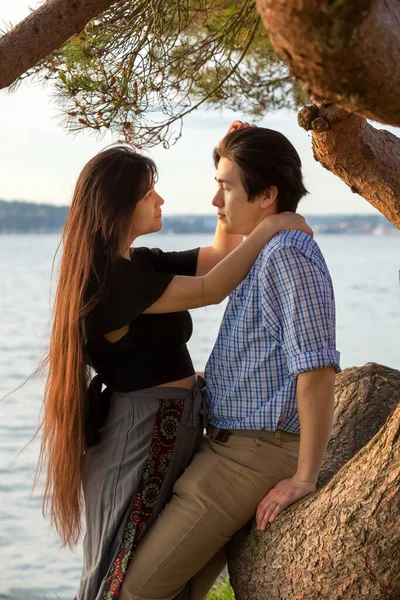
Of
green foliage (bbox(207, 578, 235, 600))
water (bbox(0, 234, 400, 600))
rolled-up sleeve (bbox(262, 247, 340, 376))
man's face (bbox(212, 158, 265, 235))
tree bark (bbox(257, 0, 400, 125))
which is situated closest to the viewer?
tree bark (bbox(257, 0, 400, 125))

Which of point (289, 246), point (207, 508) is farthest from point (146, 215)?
point (207, 508)

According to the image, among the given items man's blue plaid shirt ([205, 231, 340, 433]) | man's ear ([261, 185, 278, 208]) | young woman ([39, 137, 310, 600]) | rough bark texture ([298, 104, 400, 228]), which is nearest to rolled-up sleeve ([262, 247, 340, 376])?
man's blue plaid shirt ([205, 231, 340, 433])

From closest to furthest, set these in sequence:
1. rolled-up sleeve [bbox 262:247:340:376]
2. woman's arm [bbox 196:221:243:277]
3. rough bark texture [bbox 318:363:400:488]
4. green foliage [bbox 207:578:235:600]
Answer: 1. rolled-up sleeve [bbox 262:247:340:376]
2. woman's arm [bbox 196:221:243:277]
3. rough bark texture [bbox 318:363:400:488]
4. green foliage [bbox 207:578:235:600]

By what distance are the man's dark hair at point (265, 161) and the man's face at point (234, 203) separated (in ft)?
0.07

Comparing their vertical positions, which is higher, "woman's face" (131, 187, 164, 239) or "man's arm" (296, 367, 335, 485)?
"woman's face" (131, 187, 164, 239)

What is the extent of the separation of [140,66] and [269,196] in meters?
1.12

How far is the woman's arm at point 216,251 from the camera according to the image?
10.0ft

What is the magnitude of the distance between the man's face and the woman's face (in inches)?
7.1

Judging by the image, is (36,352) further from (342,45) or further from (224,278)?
(342,45)

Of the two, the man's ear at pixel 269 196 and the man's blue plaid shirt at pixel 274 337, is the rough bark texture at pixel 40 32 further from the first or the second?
the man's blue plaid shirt at pixel 274 337

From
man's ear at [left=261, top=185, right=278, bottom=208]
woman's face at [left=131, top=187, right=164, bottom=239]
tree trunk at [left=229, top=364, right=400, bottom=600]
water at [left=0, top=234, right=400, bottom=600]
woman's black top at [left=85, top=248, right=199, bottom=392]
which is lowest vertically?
water at [left=0, top=234, right=400, bottom=600]

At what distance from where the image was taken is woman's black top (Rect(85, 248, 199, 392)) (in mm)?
2576

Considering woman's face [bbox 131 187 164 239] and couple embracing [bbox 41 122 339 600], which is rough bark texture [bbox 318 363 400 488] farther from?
woman's face [bbox 131 187 164 239]

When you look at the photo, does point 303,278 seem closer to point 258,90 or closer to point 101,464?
point 101,464
